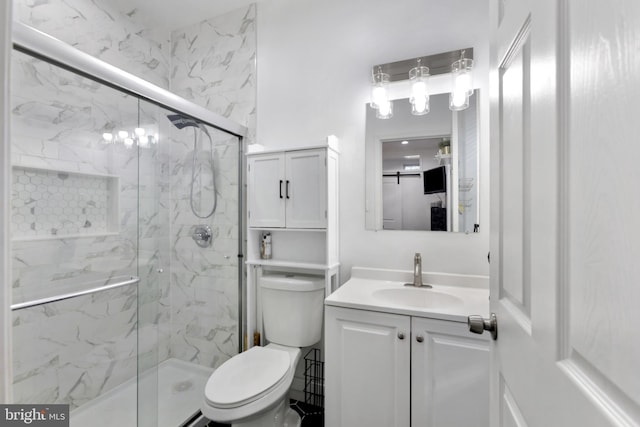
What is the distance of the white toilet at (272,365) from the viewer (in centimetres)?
119

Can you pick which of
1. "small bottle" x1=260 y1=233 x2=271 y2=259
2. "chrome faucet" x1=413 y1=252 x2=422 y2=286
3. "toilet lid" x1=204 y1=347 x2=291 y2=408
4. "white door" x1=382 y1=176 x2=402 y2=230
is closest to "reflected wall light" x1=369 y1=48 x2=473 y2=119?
"white door" x1=382 y1=176 x2=402 y2=230

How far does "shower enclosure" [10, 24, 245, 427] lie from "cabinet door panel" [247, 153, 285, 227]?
228 millimetres

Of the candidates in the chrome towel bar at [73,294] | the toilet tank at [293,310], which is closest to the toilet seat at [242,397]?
the toilet tank at [293,310]

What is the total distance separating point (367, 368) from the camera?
51.0 inches

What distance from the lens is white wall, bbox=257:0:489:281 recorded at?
156 centimetres

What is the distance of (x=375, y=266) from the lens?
175cm

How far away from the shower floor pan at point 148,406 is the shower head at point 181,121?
1467 mm

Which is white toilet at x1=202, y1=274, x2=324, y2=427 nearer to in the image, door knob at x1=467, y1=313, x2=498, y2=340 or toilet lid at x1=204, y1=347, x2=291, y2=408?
toilet lid at x1=204, y1=347, x2=291, y2=408

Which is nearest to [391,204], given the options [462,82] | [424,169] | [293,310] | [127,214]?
[424,169]

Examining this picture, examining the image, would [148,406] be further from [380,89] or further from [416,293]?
[380,89]

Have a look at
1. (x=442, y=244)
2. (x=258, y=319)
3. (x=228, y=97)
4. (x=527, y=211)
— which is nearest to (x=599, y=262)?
(x=527, y=211)

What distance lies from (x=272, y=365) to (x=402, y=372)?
A: 649 millimetres

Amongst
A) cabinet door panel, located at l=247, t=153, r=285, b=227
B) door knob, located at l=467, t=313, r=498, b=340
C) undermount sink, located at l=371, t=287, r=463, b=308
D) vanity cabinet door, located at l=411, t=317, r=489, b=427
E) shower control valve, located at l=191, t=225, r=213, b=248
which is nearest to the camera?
door knob, located at l=467, t=313, r=498, b=340

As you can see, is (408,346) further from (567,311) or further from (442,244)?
(567,311)
